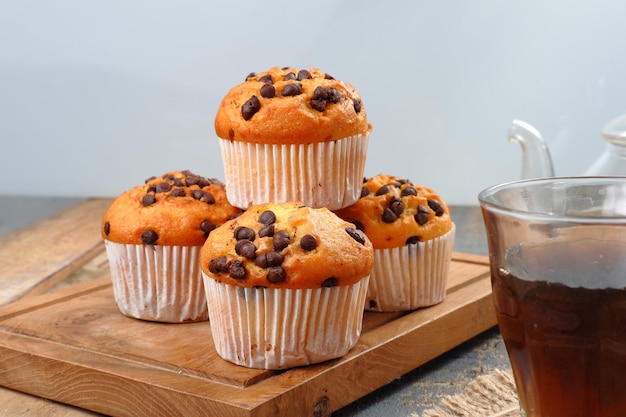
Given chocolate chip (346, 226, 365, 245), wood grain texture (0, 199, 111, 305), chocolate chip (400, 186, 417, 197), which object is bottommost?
wood grain texture (0, 199, 111, 305)

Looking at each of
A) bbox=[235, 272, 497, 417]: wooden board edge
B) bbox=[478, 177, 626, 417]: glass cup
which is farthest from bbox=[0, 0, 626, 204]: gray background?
bbox=[478, 177, 626, 417]: glass cup

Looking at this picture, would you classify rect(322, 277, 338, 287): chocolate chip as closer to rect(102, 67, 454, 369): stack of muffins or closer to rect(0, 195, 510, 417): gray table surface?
rect(102, 67, 454, 369): stack of muffins

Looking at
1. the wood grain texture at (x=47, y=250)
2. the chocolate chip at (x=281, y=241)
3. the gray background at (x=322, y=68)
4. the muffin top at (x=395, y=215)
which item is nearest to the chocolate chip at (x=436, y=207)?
the muffin top at (x=395, y=215)

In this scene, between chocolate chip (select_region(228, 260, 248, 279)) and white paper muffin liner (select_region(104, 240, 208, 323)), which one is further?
white paper muffin liner (select_region(104, 240, 208, 323))

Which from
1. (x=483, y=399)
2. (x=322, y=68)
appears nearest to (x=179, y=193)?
(x=483, y=399)

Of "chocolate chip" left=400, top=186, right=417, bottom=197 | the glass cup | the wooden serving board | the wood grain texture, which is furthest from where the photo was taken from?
the wood grain texture

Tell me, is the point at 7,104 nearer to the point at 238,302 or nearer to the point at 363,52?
the point at 363,52

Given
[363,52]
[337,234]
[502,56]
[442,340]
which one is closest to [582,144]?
[502,56]

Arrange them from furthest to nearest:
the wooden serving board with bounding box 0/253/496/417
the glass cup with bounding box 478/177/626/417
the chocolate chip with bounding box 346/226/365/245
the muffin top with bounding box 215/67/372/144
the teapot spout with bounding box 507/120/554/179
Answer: the teapot spout with bounding box 507/120/554/179 → the muffin top with bounding box 215/67/372/144 → the chocolate chip with bounding box 346/226/365/245 → the wooden serving board with bounding box 0/253/496/417 → the glass cup with bounding box 478/177/626/417

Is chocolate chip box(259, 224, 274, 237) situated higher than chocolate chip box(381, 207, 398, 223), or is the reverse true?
chocolate chip box(259, 224, 274, 237)
